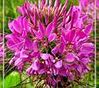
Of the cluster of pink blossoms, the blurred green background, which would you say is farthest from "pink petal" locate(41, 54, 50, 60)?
the blurred green background

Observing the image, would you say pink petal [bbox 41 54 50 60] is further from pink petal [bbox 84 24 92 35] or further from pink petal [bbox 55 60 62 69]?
pink petal [bbox 84 24 92 35]

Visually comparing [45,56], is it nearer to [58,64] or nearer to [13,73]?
[58,64]

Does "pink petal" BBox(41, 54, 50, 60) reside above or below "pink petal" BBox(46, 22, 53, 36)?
below

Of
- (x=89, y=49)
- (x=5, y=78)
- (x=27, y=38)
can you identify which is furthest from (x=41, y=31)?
(x=5, y=78)

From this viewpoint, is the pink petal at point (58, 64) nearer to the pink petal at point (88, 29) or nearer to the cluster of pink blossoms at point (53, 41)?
the cluster of pink blossoms at point (53, 41)

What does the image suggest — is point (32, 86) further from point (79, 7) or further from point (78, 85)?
point (79, 7)

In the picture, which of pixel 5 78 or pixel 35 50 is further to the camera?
pixel 5 78

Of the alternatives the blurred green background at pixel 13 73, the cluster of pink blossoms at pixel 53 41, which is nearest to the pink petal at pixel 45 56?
the cluster of pink blossoms at pixel 53 41

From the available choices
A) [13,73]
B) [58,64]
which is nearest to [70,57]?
[58,64]
